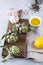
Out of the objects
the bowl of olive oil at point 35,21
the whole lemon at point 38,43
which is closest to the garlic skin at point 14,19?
the bowl of olive oil at point 35,21

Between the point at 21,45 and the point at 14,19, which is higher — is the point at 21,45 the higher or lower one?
the lower one

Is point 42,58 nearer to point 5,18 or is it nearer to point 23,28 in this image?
point 23,28

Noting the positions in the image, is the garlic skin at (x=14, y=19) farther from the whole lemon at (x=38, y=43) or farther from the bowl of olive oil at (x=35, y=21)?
the whole lemon at (x=38, y=43)

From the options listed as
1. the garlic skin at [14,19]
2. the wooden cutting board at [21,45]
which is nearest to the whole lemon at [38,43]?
the wooden cutting board at [21,45]

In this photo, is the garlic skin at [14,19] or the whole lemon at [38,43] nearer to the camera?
the whole lemon at [38,43]

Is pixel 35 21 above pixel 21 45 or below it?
above

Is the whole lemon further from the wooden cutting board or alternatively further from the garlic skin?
the garlic skin

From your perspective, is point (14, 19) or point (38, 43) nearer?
point (38, 43)

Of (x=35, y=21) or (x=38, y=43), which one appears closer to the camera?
(x=38, y=43)

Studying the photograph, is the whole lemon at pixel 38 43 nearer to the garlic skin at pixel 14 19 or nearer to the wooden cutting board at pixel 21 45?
the wooden cutting board at pixel 21 45

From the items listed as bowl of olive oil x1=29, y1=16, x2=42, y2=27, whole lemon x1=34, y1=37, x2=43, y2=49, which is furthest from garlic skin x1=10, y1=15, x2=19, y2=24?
whole lemon x1=34, y1=37, x2=43, y2=49

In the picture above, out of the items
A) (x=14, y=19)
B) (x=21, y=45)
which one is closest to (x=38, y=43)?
(x=21, y=45)

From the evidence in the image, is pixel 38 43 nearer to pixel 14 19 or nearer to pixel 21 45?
pixel 21 45

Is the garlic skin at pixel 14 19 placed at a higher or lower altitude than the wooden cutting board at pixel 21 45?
higher
